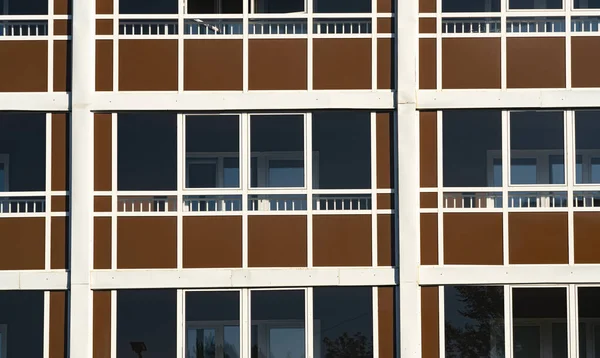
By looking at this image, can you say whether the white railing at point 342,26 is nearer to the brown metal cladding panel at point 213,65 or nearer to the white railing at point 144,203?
the brown metal cladding panel at point 213,65

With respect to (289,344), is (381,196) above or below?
Result: above

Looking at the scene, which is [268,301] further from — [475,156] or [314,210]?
[475,156]

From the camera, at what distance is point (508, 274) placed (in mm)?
17016

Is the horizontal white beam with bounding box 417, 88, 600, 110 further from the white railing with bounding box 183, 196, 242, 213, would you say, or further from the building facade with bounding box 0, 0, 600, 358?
the white railing with bounding box 183, 196, 242, 213

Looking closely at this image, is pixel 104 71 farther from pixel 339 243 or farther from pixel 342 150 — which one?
pixel 339 243

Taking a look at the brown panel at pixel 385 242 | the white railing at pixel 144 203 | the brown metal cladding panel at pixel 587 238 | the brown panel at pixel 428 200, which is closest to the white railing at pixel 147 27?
the white railing at pixel 144 203

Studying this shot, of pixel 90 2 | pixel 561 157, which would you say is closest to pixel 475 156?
pixel 561 157

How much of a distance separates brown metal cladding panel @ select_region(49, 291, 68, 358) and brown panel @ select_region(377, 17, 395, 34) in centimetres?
645

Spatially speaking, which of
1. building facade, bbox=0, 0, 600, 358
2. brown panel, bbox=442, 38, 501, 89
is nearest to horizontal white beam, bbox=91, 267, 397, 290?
building facade, bbox=0, 0, 600, 358

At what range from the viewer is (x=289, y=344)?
17234 mm

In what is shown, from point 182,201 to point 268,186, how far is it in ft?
4.49

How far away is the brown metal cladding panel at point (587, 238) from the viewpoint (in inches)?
671

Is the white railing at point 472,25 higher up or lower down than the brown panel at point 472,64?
higher up

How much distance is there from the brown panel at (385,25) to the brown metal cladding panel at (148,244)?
174 inches
